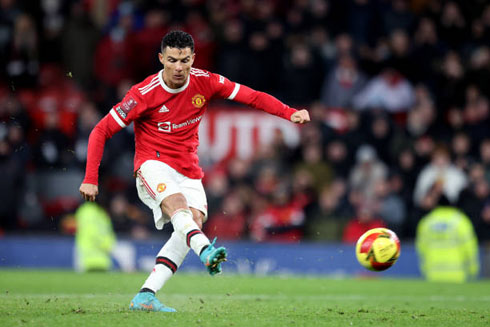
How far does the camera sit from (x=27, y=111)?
54.6 ft

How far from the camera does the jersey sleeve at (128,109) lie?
26.2ft

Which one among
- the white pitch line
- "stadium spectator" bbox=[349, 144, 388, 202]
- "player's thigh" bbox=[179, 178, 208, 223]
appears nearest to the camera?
"player's thigh" bbox=[179, 178, 208, 223]

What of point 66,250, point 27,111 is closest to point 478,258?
point 66,250

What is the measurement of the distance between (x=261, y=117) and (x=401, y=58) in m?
2.88

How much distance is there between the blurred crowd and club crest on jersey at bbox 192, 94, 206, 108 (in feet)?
23.6

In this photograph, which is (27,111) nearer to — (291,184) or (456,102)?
(291,184)

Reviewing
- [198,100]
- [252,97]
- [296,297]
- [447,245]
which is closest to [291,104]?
[447,245]

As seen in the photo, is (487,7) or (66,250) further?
(487,7)

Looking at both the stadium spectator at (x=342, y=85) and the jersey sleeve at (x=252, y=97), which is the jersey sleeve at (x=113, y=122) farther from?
the stadium spectator at (x=342, y=85)

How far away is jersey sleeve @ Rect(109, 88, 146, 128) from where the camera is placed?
26.2 ft

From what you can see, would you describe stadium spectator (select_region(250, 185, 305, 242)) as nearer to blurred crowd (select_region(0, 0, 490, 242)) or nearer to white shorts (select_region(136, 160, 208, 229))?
blurred crowd (select_region(0, 0, 490, 242))

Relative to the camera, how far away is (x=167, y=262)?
8.14 m

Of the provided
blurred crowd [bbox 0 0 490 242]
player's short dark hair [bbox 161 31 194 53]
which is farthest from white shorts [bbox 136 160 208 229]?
blurred crowd [bbox 0 0 490 242]

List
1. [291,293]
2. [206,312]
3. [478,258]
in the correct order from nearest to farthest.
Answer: [206,312] < [291,293] < [478,258]
